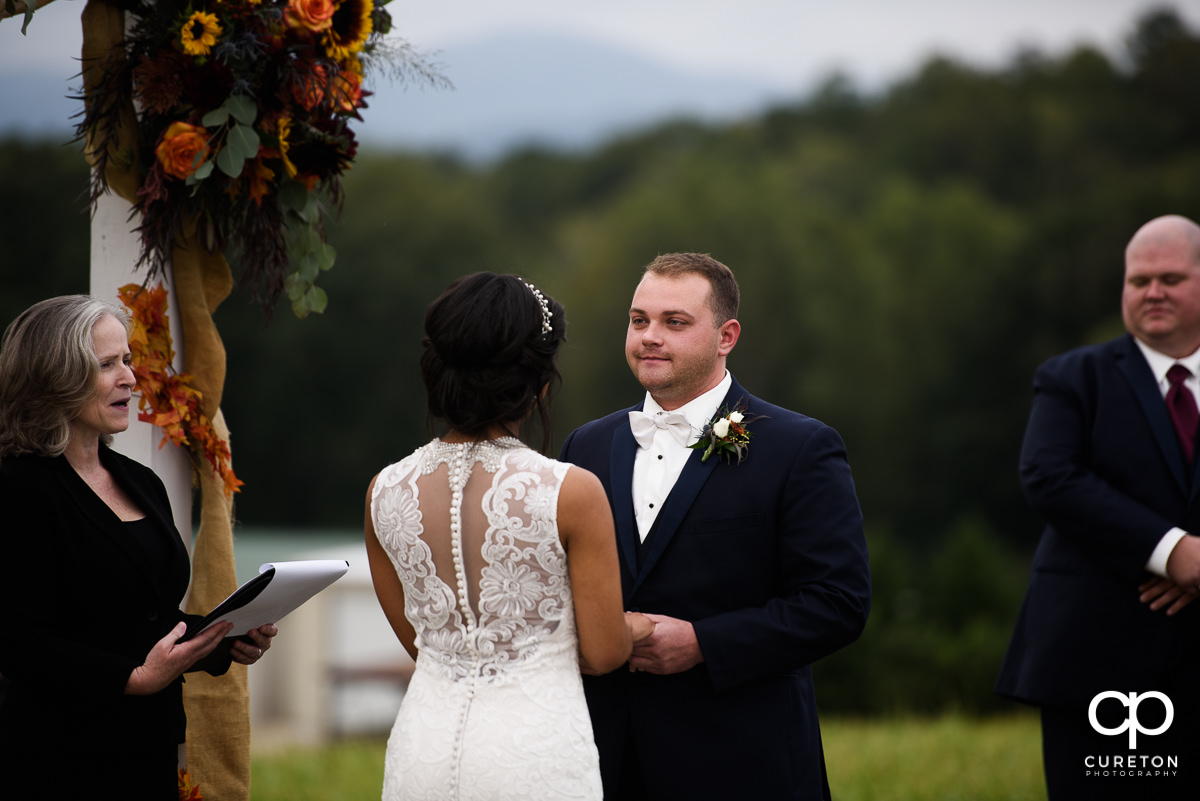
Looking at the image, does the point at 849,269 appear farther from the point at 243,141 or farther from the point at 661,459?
the point at 243,141

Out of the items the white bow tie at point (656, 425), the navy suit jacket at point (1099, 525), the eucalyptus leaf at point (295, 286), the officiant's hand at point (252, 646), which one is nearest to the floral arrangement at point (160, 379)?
the eucalyptus leaf at point (295, 286)

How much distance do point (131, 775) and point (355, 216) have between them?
127 feet

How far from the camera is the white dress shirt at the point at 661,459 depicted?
3.59 meters

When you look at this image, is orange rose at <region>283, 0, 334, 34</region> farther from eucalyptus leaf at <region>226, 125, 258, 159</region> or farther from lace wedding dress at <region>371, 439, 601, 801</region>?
lace wedding dress at <region>371, 439, 601, 801</region>

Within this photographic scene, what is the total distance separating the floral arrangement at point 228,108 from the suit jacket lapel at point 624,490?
1.35 metres

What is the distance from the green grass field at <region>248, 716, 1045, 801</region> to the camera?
247 inches

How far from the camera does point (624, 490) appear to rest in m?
3.63

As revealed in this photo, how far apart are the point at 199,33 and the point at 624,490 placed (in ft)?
6.19

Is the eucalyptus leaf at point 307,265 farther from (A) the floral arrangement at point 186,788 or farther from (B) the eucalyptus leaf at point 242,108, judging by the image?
(A) the floral arrangement at point 186,788

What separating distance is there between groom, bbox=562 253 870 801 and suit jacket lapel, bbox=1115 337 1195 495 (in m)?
1.56

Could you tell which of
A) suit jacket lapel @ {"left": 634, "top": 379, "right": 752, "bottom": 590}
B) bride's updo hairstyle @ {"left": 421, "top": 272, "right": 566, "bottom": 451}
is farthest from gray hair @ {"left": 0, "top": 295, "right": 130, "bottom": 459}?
suit jacket lapel @ {"left": 634, "top": 379, "right": 752, "bottom": 590}

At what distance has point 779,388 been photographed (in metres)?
37.5

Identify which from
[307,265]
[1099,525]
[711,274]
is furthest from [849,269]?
[711,274]

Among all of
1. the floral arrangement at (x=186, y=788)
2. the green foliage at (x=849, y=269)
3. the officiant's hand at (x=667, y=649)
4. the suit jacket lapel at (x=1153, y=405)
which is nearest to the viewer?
the officiant's hand at (x=667, y=649)
